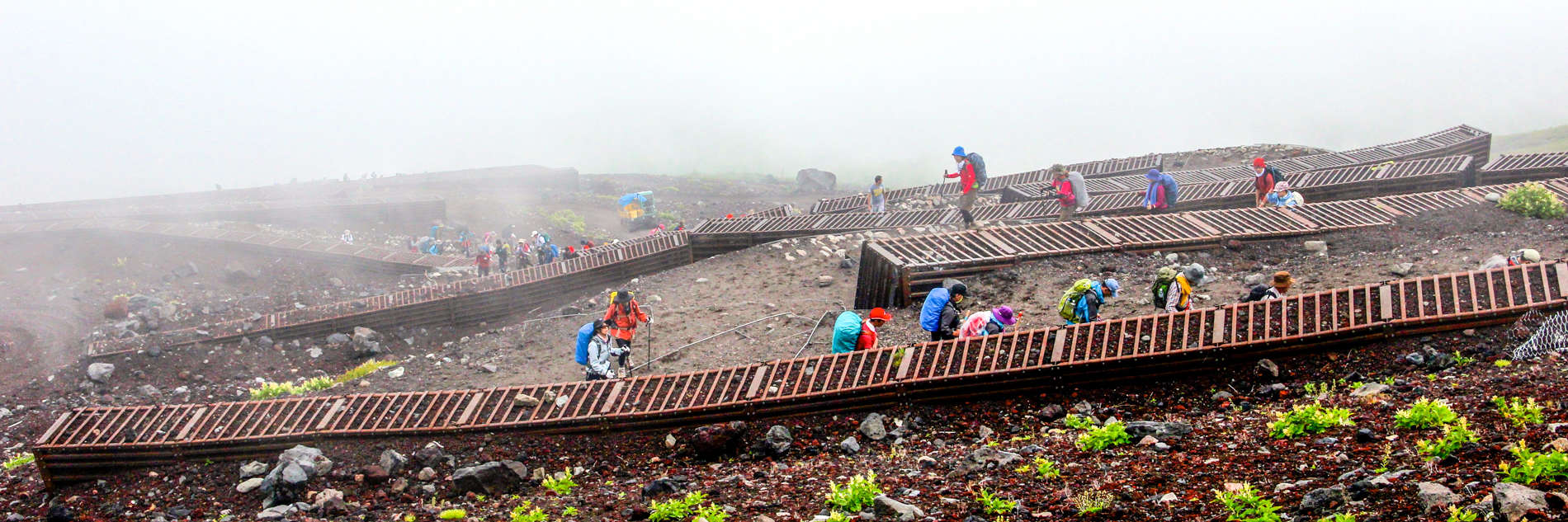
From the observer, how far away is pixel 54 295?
51.9 feet

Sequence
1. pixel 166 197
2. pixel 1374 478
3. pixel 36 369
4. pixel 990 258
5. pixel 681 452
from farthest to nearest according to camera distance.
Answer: pixel 166 197 → pixel 36 369 → pixel 990 258 → pixel 681 452 → pixel 1374 478

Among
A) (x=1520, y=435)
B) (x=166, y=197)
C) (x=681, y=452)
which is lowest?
(x=681, y=452)

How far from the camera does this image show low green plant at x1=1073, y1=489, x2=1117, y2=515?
4281 mm

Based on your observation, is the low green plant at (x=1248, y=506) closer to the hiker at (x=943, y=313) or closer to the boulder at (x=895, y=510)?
the boulder at (x=895, y=510)

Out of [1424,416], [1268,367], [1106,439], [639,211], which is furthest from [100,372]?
[639,211]

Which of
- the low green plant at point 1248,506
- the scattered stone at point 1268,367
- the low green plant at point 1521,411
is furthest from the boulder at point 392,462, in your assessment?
the low green plant at point 1521,411

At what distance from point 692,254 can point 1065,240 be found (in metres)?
5.91

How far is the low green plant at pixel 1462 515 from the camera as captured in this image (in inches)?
134

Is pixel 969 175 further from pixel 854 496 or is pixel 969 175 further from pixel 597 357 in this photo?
pixel 854 496

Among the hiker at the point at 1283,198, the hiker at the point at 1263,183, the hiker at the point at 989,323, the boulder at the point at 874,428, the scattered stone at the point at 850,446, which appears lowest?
the scattered stone at the point at 850,446

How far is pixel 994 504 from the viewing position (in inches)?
179

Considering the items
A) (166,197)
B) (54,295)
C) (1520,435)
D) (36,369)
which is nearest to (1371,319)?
(1520,435)

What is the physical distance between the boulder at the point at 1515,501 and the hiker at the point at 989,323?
4.21 metres

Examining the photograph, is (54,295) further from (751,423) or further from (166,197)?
(751,423)
